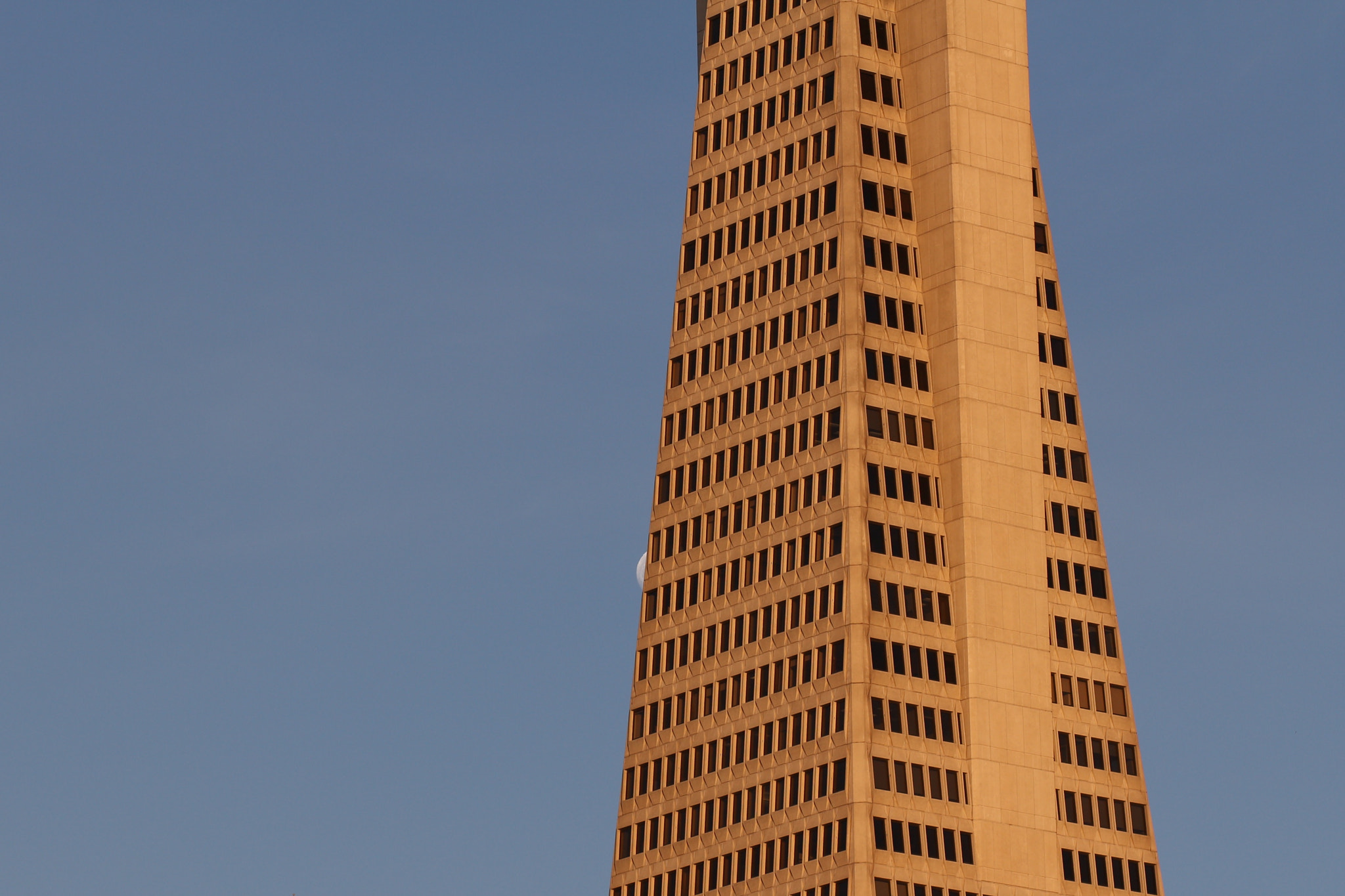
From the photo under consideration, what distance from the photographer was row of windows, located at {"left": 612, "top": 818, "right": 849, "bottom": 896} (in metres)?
179

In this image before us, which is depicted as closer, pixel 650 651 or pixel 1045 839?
pixel 1045 839

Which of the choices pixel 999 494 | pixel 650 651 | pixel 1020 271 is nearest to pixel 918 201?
pixel 1020 271

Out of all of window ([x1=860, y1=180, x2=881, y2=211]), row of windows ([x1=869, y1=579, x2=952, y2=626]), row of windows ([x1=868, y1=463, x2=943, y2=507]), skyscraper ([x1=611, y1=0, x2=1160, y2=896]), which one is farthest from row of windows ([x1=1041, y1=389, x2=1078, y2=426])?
window ([x1=860, y1=180, x2=881, y2=211])

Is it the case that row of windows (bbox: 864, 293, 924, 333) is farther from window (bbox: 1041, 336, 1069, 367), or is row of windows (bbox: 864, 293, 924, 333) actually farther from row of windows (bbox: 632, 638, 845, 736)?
row of windows (bbox: 632, 638, 845, 736)

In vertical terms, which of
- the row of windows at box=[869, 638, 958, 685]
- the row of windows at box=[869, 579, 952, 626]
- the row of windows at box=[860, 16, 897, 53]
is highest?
the row of windows at box=[860, 16, 897, 53]

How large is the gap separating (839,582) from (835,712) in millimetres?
8265

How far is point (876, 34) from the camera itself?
198m

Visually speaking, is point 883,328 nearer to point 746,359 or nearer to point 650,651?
point 746,359

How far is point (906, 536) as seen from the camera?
613ft

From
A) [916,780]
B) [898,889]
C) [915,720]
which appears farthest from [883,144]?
[898,889]

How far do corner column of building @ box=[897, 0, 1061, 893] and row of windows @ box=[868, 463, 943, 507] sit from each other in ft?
3.10

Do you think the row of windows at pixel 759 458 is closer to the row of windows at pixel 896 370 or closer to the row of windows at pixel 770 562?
the row of windows at pixel 770 562

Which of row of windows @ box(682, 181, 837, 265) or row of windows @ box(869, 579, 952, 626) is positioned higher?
row of windows @ box(682, 181, 837, 265)

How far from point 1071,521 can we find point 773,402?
20663 millimetres
